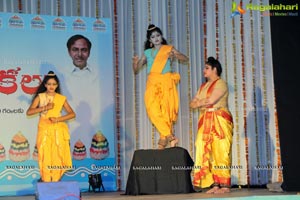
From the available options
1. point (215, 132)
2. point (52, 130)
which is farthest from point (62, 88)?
point (215, 132)

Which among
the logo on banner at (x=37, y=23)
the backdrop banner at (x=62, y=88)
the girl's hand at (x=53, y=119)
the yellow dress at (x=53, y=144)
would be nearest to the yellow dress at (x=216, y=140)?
the backdrop banner at (x=62, y=88)

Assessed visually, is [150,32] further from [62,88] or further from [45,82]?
[45,82]

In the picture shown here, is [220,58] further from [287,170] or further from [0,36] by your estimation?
[0,36]

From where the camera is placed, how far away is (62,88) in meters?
6.49

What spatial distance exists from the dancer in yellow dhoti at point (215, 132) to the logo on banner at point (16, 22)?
215cm

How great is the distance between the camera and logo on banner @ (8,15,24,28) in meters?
6.37

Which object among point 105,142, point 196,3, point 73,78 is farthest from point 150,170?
point 196,3

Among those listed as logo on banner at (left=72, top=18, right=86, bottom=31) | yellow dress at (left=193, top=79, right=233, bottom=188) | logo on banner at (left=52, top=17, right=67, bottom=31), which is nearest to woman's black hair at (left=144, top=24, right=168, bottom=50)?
logo on banner at (left=72, top=18, right=86, bottom=31)

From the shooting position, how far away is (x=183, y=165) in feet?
18.3

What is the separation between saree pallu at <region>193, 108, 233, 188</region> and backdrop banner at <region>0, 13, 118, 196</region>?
46.6 inches

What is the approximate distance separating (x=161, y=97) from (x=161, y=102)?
0.19 ft

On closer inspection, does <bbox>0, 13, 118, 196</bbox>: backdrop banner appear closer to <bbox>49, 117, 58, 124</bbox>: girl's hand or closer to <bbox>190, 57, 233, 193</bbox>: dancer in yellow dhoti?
<bbox>49, 117, 58, 124</bbox>: girl's hand

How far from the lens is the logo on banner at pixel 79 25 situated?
21.7ft

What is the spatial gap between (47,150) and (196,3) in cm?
257
